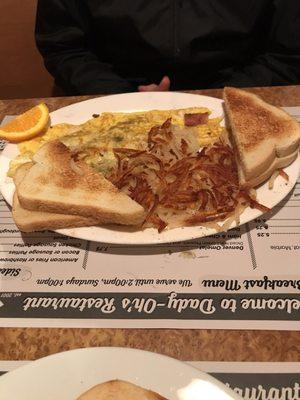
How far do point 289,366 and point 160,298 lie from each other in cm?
33

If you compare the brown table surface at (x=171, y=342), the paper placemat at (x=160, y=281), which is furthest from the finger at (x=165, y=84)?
the brown table surface at (x=171, y=342)

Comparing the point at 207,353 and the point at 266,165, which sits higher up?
the point at 266,165

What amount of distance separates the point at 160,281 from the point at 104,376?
0.38 metres

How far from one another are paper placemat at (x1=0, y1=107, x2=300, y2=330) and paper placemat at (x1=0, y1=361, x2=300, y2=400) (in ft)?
0.31

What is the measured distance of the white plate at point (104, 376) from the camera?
79 centimetres

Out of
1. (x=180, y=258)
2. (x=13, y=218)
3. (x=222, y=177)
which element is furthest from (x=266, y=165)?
(x=13, y=218)

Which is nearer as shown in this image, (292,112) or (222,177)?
(222,177)

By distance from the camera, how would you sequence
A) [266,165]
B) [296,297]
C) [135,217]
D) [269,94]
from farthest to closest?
[269,94]
[266,165]
[135,217]
[296,297]

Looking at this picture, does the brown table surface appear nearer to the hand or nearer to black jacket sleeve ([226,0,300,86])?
the hand

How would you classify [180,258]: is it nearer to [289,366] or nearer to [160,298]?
[160,298]

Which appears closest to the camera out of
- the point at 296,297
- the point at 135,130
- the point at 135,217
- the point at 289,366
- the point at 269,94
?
the point at 289,366

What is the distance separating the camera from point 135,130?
160 centimetres

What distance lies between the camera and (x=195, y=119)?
161 centimetres

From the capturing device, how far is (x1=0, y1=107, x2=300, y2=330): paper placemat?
1.08m
